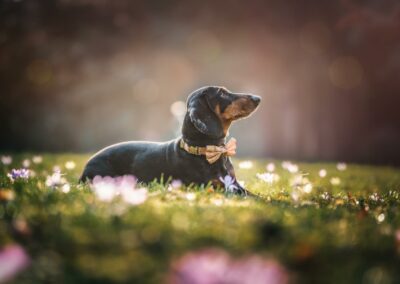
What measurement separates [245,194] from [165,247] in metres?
2.65

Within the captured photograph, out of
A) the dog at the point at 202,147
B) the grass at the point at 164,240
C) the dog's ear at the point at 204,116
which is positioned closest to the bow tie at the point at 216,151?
the dog at the point at 202,147

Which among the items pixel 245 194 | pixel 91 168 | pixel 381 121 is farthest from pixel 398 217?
pixel 381 121

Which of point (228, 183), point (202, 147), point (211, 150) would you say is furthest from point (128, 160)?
point (228, 183)

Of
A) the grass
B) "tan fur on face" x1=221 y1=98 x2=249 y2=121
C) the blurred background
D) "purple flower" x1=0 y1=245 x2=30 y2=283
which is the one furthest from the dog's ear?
the blurred background

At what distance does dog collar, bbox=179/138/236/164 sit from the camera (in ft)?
16.3

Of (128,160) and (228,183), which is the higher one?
(128,160)

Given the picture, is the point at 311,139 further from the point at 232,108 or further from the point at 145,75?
the point at 232,108

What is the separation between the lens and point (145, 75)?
1791 cm

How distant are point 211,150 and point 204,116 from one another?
374 mm

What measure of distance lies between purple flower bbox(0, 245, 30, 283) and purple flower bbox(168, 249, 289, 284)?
66cm

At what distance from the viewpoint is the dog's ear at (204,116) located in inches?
195

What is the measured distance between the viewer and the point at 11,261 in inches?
81.7

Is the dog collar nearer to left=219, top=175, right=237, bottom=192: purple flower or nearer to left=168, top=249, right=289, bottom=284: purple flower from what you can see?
left=219, top=175, right=237, bottom=192: purple flower

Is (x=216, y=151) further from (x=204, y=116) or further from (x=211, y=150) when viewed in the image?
(x=204, y=116)
